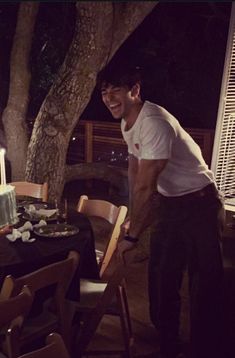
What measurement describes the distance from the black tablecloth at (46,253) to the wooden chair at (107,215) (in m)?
0.13

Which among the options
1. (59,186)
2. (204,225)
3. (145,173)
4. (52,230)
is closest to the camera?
(145,173)

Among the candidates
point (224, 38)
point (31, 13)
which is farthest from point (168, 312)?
point (224, 38)

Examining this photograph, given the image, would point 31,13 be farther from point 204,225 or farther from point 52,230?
point 204,225

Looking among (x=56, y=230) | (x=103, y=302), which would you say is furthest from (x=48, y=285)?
(x=56, y=230)

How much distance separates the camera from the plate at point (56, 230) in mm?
3212

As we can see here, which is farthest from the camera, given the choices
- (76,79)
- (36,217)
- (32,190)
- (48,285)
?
(76,79)

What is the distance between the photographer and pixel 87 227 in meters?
3.46

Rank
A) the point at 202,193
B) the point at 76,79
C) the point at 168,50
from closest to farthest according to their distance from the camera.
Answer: the point at 202,193 < the point at 76,79 < the point at 168,50

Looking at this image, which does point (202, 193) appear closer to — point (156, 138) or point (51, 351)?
point (156, 138)

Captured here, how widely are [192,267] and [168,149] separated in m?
0.89

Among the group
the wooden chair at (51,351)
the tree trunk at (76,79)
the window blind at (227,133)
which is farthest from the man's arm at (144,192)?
the tree trunk at (76,79)

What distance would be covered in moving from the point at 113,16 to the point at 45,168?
1.87 meters

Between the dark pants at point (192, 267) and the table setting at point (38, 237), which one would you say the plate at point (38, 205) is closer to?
the table setting at point (38, 237)

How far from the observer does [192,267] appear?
127 inches
